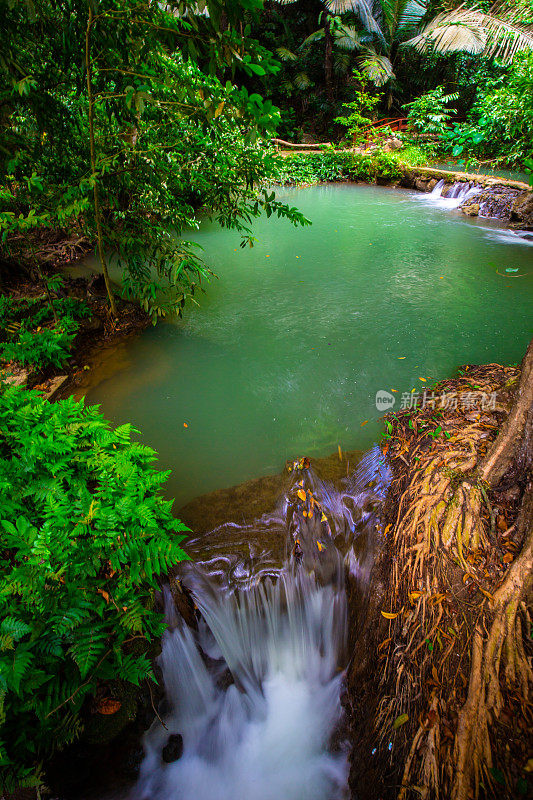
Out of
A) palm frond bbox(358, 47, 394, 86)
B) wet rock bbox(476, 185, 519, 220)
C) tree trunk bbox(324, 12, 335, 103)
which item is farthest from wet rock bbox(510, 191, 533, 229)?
tree trunk bbox(324, 12, 335, 103)

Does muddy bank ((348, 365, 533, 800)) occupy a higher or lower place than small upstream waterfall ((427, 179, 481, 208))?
lower

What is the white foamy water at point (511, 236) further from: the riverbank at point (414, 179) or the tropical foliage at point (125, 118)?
the tropical foliage at point (125, 118)

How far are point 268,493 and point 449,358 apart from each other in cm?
278

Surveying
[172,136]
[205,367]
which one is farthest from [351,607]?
[172,136]

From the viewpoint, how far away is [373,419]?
3705 mm

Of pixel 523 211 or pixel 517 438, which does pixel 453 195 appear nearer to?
pixel 523 211

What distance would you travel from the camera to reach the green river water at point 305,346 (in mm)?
3596

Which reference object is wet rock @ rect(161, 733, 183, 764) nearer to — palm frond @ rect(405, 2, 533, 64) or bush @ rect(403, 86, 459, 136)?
palm frond @ rect(405, 2, 533, 64)

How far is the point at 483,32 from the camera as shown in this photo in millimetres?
13312

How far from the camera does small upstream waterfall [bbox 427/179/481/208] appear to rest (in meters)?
10.5

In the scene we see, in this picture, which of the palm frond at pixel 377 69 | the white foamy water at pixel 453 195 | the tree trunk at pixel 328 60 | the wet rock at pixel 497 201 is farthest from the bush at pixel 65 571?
the tree trunk at pixel 328 60

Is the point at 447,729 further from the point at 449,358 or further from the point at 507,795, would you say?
the point at 449,358

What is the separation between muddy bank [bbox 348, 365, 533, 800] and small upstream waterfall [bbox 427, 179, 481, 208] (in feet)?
34.3

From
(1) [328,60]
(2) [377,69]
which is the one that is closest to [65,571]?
(2) [377,69]
